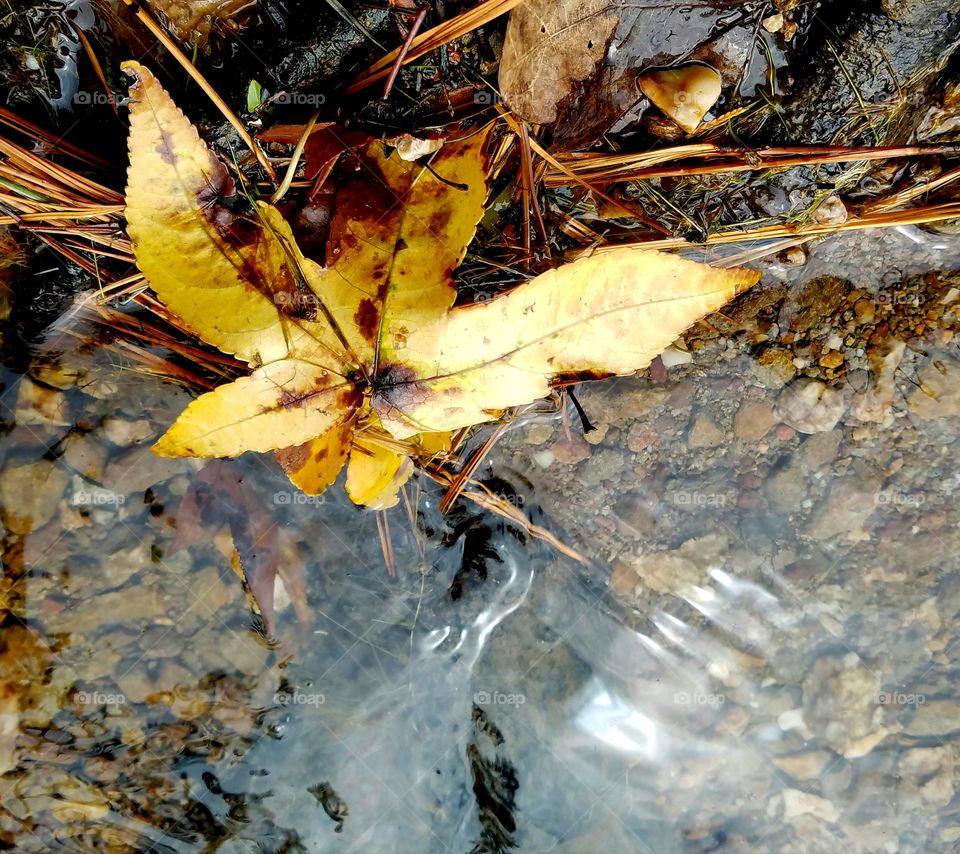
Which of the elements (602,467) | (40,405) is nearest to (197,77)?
(40,405)

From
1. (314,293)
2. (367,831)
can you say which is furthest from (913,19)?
(367,831)

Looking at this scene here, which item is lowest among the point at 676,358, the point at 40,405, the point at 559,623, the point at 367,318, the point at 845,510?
the point at 559,623

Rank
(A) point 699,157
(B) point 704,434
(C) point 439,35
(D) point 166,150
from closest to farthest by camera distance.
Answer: (D) point 166,150 → (C) point 439,35 → (A) point 699,157 → (B) point 704,434

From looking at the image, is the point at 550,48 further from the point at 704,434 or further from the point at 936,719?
the point at 936,719

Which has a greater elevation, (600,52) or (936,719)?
(600,52)

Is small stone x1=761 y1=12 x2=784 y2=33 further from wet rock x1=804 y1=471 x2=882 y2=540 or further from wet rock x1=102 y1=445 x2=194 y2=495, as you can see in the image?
wet rock x1=102 y1=445 x2=194 y2=495

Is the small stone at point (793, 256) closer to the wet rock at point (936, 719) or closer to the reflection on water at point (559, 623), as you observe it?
the reflection on water at point (559, 623)

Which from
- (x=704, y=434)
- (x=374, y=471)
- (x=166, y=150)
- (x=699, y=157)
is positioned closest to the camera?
(x=166, y=150)

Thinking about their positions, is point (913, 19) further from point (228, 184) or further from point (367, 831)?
point (367, 831)
